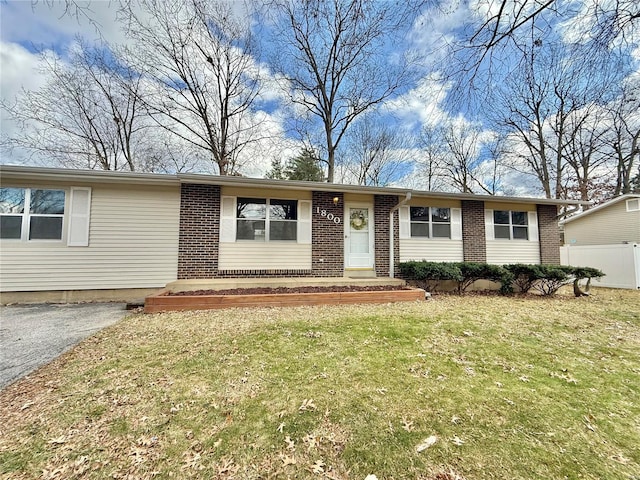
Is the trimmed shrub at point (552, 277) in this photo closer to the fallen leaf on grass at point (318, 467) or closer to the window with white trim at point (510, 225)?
the window with white trim at point (510, 225)

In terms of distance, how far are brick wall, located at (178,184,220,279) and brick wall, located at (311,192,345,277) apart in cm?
284

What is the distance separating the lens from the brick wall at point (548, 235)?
32.3 ft

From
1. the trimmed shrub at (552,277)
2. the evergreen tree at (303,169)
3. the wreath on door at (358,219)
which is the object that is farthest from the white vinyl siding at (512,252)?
the evergreen tree at (303,169)

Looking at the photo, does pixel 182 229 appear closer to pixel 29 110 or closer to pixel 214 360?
pixel 214 360

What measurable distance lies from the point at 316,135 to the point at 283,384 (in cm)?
Answer: 1458

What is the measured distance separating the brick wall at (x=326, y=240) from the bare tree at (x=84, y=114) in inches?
432


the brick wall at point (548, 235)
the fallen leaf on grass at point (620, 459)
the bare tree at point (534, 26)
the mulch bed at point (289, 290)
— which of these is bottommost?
the fallen leaf on grass at point (620, 459)

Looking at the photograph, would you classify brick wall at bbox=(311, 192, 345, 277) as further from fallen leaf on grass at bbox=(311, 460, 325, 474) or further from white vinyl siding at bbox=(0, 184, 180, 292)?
fallen leaf on grass at bbox=(311, 460, 325, 474)

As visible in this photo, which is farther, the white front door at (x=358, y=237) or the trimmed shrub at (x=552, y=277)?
the white front door at (x=358, y=237)

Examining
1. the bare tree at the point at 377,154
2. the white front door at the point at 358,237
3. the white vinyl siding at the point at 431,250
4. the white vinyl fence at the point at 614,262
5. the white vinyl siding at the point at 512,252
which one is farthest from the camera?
the bare tree at the point at 377,154

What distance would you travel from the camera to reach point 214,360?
319 centimetres

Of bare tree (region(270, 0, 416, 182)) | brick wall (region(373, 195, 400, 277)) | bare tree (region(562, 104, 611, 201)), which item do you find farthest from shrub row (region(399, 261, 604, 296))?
bare tree (region(562, 104, 611, 201))

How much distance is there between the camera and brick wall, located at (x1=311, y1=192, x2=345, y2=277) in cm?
824

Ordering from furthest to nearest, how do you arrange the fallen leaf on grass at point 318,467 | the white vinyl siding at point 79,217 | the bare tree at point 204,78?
the bare tree at point 204,78 → the white vinyl siding at point 79,217 → the fallen leaf on grass at point 318,467
